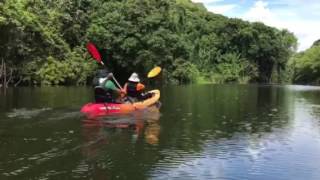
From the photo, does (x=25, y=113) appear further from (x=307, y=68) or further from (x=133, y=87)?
(x=307, y=68)

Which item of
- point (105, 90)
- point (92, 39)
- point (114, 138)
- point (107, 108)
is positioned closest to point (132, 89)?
point (105, 90)

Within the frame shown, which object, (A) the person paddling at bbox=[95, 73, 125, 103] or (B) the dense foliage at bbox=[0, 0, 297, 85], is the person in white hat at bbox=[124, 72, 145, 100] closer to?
(A) the person paddling at bbox=[95, 73, 125, 103]

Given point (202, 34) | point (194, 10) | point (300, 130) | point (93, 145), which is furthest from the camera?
point (194, 10)

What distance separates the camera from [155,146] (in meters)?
16.4

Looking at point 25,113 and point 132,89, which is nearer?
point 25,113

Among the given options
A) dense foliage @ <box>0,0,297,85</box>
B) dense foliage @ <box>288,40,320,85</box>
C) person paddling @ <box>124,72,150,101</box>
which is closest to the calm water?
person paddling @ <box>124,72,150,101</box>

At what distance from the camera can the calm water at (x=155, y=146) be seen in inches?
507

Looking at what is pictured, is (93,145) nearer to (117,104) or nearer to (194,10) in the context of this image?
(117,104)

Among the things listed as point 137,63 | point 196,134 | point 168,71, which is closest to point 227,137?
point 196,134

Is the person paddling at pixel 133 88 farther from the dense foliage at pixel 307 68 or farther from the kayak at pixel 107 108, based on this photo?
the dense foliage at pixel 307 68

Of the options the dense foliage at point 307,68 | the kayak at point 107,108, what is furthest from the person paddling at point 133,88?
the dense foliage at point 307,68

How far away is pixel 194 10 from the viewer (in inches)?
4761

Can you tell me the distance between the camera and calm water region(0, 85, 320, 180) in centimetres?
1287

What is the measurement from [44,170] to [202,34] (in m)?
100
